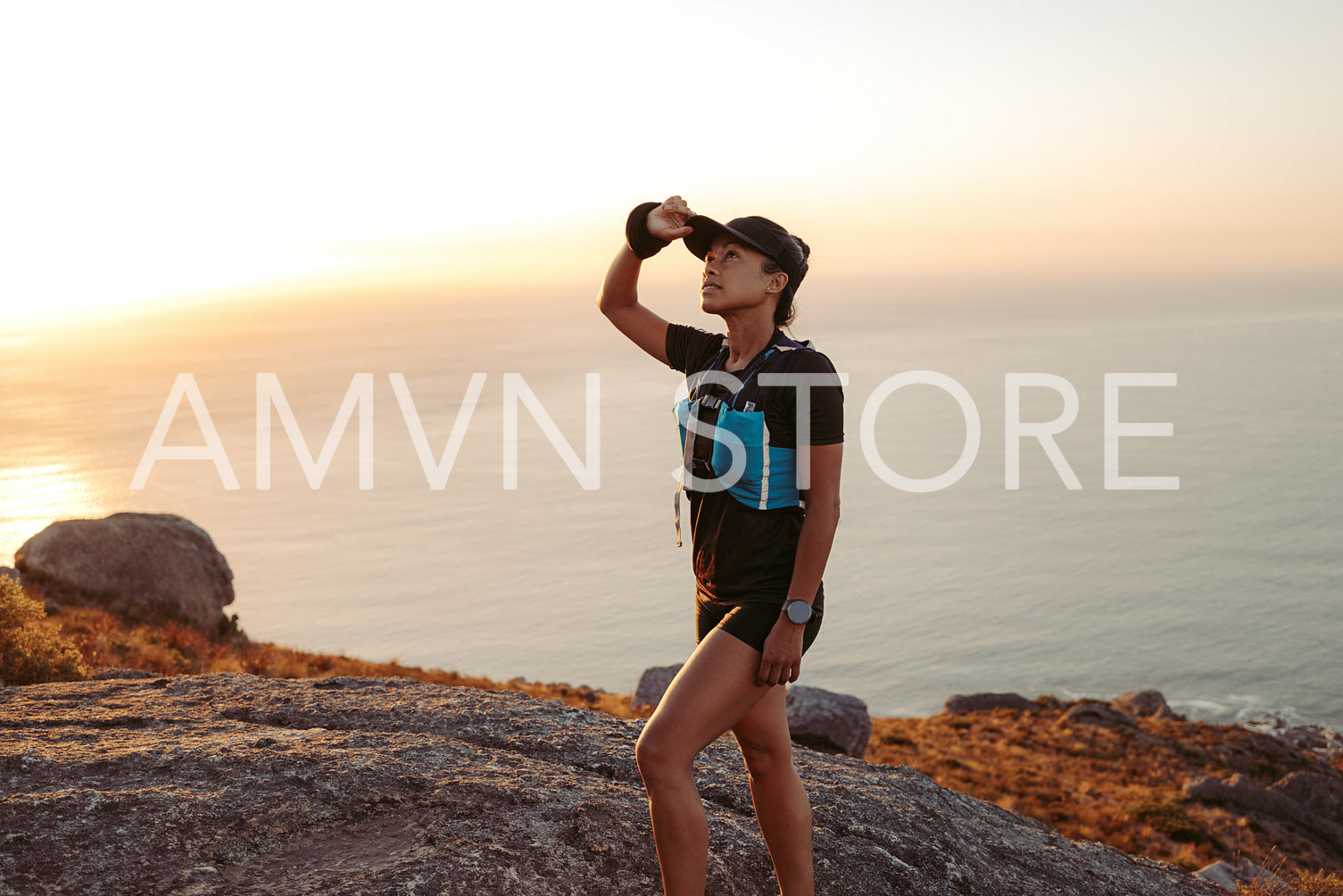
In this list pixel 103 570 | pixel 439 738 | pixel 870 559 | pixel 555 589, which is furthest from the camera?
pixel 870 559

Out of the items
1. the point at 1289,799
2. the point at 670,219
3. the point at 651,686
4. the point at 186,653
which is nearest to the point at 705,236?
the point at 670,219

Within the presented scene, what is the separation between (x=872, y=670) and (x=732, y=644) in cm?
10253

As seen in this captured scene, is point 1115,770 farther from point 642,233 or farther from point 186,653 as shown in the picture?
point 642,233

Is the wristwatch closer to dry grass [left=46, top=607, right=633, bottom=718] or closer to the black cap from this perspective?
the black cap

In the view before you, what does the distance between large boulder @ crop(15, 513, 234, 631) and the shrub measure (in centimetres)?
1702

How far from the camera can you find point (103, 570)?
22984mm

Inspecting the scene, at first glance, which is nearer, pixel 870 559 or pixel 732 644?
pixel 732 644

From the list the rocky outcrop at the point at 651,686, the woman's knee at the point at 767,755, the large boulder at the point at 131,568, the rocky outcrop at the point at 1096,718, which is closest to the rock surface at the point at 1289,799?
the rocky outcrop at the point at 1096,718

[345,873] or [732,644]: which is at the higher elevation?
[732,644]

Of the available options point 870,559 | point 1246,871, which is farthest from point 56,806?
point 870,559

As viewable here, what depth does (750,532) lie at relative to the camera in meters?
3.22

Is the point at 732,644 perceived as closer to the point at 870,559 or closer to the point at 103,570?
the point at 103,570

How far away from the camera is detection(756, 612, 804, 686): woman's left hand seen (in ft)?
9.96

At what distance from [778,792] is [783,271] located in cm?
202
